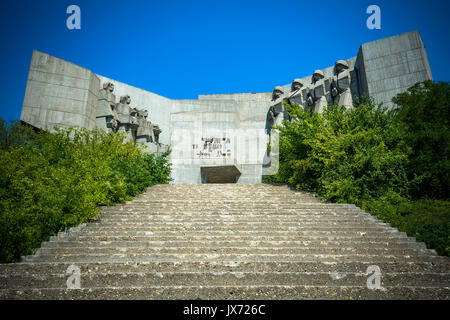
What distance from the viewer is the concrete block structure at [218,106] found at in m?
16.6

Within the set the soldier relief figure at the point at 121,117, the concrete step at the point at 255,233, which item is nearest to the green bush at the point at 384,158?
the concrete step at the point at 255,233

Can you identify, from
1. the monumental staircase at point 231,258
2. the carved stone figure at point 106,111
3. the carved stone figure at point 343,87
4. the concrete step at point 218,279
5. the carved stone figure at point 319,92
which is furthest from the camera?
the carved stone figure at point 106,111

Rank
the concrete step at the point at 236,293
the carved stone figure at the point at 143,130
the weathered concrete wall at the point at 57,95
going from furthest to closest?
1. the carved stone figure at the point at 143,130
2. the weathered concrete wall at the point at 57,95
3. the concrete step at the point at 236,293

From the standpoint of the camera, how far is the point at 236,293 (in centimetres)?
419

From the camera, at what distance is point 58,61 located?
19031 mm

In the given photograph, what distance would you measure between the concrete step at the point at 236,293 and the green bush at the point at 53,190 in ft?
7.09

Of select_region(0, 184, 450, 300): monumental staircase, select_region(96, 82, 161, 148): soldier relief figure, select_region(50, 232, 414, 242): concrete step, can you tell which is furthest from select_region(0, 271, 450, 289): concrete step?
select_region(96, 82, 161, 148): soldier relief figure

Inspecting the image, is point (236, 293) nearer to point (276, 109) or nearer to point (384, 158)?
point (384, 158)

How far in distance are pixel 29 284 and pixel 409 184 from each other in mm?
11769

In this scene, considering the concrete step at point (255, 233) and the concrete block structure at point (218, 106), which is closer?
the concrete step at point (255, 233)

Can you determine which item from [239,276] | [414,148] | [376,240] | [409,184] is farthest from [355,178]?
[239,276]

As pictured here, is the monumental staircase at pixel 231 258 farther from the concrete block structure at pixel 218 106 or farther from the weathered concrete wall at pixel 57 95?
the weathered concrete wall at pixel 57 95

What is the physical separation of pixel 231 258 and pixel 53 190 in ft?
16.8

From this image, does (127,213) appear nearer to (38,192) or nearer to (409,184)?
(38,192)
